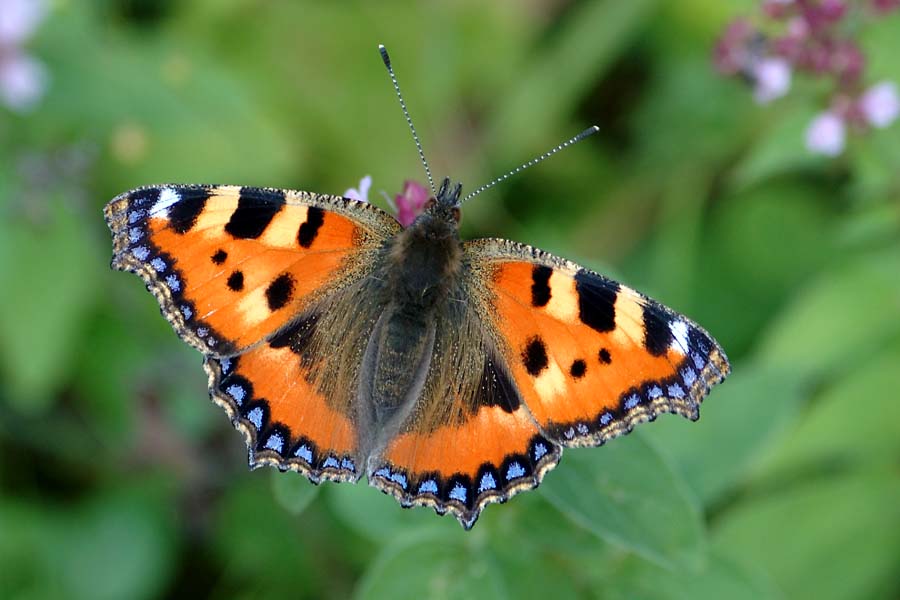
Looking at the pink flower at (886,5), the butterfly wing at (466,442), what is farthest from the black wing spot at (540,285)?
the pink flower at (886,5)

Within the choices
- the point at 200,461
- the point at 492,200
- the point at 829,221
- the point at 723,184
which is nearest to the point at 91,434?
the point at 200,461

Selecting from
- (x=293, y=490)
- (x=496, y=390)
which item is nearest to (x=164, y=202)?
(x=293, y=490)

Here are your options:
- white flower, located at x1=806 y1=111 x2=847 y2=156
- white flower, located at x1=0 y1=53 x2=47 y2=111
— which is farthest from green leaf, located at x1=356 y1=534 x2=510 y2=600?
white flower, located at x1=0 y1=53 x2=47 y2=111

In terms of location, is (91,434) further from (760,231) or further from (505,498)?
(760,231)

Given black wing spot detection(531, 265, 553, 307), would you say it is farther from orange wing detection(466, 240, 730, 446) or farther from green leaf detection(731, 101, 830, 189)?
green leaf detection(731, 101, 830, 189)

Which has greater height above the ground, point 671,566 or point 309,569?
point 309,569

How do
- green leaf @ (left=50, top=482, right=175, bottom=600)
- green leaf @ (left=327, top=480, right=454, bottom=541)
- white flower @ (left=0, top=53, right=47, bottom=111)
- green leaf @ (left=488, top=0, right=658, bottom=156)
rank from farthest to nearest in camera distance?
green leaf @ (left=488, top=0, right=658, bottom=156) → green leaf @ (left=50, top=482, right=175, bottom=600) → white flower @ (left=0, top=53, right=47, bottom=111) → green leaf @ (left=327, top=480, right=454, bottom=541)

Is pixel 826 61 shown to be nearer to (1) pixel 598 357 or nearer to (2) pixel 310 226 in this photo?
(1) pixel 598 357
